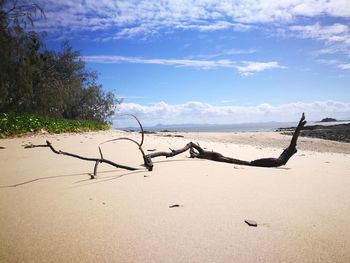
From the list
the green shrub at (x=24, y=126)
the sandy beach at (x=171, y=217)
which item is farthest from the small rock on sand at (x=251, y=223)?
the green shrub at (x=24, y=126)

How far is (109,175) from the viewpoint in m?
3.59

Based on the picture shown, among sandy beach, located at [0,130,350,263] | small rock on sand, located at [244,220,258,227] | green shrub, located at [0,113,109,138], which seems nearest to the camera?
sandy beach, located at [0,130,350,263]

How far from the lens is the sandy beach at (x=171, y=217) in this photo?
1.61 metres

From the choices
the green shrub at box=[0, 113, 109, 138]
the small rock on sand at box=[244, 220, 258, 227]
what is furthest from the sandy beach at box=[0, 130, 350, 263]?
the green shrub at box=[0, 113, 109, 138]

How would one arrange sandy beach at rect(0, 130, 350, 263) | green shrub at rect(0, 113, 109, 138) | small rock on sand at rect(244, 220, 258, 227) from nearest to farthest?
1. sandy beach at rect(0, 130, 350, 263)
2. small rock on sand at rect(244, 220, 258, 227)
3. green shrub at rect(0, 113, 109, 138)

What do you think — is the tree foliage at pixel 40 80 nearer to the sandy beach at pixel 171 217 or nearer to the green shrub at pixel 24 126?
the green shrub at pixel 24 126

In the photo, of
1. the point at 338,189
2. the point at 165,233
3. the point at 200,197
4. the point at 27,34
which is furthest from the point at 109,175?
the point at 27,34

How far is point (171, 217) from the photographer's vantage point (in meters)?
2.11

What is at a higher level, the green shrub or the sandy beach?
the green shrub

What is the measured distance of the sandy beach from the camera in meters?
1.61

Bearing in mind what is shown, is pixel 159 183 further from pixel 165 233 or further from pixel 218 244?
Answer: pixel 218 244

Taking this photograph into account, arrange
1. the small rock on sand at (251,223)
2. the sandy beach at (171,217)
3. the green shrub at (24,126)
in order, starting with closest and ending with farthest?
1. the sandy beach at (171,217)
2. the small rock on sand at (251,223)
3. the green shrub at (24,126)

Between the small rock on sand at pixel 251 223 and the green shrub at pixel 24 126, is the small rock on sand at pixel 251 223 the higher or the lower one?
the lower one

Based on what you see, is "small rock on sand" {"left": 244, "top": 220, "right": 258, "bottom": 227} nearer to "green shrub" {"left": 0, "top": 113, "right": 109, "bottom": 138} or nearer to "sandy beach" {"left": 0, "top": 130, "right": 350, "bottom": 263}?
"sandy beach" {"left": 0, "top": 130, "right": 350, "bottom": 263}
